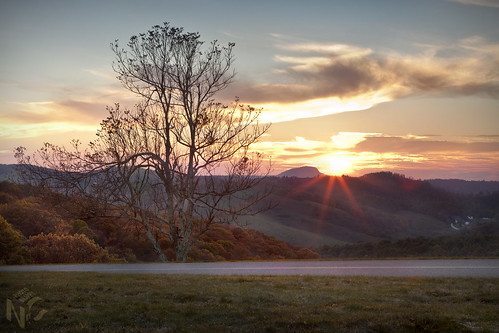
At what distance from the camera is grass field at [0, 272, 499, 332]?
9078mm

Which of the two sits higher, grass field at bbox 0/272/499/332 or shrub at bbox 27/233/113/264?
grass field at bbox 0/272/499/332

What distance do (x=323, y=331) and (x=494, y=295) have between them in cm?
464

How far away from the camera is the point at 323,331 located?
342 inches

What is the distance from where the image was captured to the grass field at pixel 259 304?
29.8 feet

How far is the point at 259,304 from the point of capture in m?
10.7

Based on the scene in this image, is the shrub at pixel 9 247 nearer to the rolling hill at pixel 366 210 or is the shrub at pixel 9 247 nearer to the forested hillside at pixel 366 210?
the forested hillside at pixel 366 210

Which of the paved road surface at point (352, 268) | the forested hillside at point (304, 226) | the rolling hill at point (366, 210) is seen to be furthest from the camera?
the rolling hill at point (366, 210)

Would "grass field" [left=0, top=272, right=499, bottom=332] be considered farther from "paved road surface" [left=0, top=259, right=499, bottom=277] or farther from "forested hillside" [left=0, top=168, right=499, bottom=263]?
"forested hillside" [left=0, top=168, right=499, bottom=263]

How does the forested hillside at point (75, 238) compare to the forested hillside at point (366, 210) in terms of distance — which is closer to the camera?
the forested hillside at point (75, 238)

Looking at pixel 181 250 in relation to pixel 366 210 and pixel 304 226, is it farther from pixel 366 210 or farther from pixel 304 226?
pixel 366 210

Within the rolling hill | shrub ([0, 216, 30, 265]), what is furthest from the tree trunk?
the rolling hill

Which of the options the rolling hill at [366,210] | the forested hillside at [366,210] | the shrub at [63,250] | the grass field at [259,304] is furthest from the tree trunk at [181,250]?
the rolling hill at [366,210]

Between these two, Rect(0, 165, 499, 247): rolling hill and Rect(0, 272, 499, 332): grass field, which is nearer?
Rect(0, 272, 499, 332): grass field

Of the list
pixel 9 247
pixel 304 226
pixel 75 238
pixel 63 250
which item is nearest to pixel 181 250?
pixel 75 238
